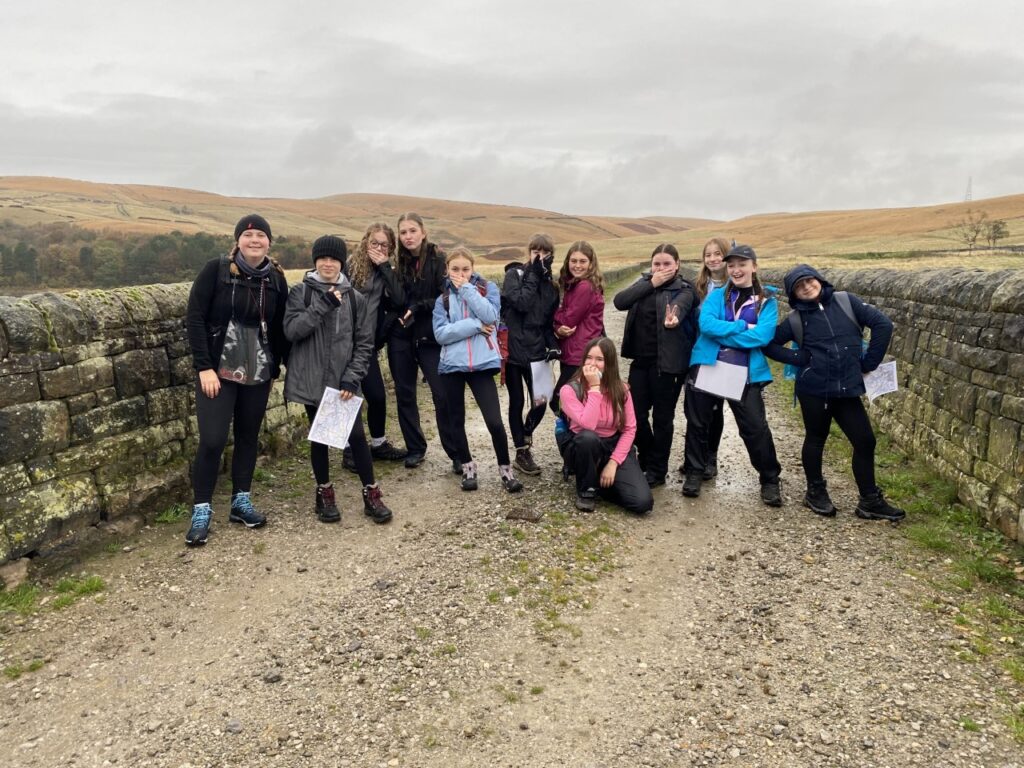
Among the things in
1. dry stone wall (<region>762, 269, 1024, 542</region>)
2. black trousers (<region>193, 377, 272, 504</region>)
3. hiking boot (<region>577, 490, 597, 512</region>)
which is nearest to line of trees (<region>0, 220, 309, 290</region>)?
black trousers (<region>193, 377, 272, 504</region>)

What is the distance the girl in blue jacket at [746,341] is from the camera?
5.56m

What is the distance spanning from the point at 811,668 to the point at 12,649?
171 inches

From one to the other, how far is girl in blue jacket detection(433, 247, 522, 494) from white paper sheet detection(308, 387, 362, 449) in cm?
97

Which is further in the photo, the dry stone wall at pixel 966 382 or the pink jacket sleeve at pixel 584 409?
the pink jacket sleeve at pixel 584 409

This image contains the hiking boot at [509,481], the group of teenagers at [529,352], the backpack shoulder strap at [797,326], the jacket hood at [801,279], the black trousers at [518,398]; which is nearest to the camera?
the group of teenagers at [529,352]

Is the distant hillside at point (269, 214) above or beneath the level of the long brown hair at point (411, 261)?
above

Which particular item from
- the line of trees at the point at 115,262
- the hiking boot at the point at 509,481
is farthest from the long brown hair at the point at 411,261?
the line of trees at the point at 115,262

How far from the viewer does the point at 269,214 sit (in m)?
147

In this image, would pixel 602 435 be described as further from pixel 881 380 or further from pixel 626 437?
pixel 881 380

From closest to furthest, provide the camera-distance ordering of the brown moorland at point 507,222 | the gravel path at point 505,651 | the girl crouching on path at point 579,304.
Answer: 1. the gravel path at point 505,651
2. the girl crouching on path at point 579,304
3. the brown moorland at point 507,222

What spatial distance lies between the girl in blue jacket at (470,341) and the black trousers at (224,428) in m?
1.54

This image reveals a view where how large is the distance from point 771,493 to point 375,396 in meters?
3.80

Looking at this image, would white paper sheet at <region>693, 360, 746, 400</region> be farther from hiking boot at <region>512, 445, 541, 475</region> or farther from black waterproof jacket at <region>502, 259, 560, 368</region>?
hiking boot at <region>512, 445, 541, 475</region>

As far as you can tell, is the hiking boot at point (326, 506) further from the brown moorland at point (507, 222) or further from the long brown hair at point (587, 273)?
the brown moorland at point (507, 222)
